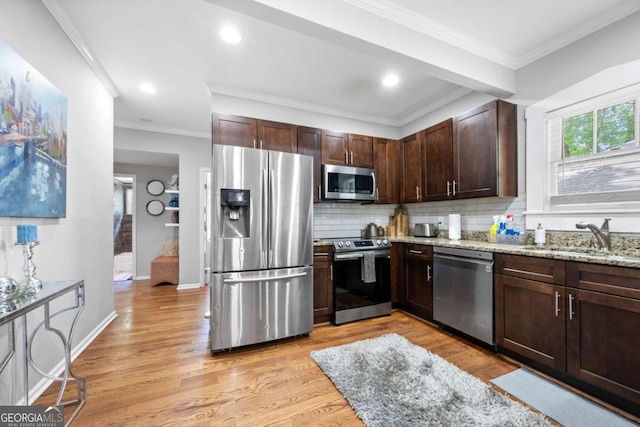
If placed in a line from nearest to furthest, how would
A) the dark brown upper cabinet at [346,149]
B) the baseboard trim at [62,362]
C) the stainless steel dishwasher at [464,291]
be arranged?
the baseboard trim at [62,362] → the stainless steel dishwasher at [464,291] → the dark brown upper cabinet at [346,149]

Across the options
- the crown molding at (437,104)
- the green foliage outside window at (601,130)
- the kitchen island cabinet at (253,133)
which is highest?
the crown molding at (437,104)

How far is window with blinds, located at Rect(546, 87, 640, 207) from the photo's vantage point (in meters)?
1.94

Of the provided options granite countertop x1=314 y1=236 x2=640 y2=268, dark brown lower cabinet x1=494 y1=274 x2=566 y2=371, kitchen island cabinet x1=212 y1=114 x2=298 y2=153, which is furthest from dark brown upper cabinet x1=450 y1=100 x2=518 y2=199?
kitchen island cabinet x1=212 y1=114 x2=298 y2=153

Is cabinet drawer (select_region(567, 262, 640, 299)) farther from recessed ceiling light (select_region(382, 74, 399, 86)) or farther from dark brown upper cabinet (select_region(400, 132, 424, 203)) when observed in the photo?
recessed ceiling light (select_region(382, 74, 399, 86))

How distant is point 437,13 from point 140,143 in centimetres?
460

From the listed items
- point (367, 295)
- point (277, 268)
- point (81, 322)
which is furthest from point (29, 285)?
point (367, 295)

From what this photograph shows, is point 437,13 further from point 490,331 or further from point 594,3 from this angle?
point 490,331

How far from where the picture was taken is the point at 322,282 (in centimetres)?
292

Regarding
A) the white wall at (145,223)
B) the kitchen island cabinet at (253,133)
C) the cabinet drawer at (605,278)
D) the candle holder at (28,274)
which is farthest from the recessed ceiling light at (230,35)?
the white wall at (145,223)

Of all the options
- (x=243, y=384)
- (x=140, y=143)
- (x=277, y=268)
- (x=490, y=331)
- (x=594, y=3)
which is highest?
(x=594, y=3)

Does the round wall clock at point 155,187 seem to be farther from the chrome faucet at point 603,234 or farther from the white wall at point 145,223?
the chrome faucet at point 603,234

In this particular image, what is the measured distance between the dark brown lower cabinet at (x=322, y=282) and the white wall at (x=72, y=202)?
7.01 ft

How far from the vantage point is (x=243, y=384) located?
1.89 metres

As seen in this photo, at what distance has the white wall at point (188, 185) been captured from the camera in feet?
14.8
